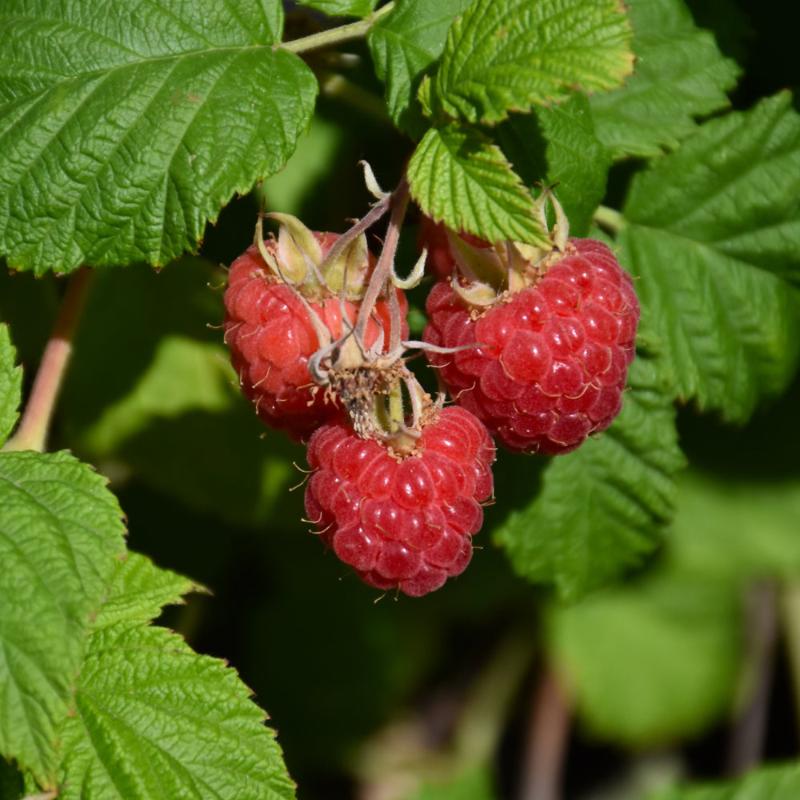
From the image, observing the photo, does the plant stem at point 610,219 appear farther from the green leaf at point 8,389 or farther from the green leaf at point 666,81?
the green leaf at point 8,389

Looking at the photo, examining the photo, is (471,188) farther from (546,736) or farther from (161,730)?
(546,736)

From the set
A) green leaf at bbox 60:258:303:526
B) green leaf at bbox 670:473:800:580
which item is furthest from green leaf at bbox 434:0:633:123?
green leaf at bbox 670:473:800:580

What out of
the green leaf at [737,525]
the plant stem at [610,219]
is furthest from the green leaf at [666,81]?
the green leaf at [737,525]

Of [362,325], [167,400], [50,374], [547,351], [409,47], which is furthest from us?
[167,400]

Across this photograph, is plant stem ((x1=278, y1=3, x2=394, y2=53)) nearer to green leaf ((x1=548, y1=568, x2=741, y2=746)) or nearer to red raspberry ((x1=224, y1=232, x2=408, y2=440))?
red raspberry ((x1=224, y1=232, x2=408, y2=440))

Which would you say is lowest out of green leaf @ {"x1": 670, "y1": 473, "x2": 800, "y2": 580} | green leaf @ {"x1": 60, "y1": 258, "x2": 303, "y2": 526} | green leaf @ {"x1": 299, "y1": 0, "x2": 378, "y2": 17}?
green leaf @ {"x1": 670, "y1": 473, "x2": 800, "y2": 580}

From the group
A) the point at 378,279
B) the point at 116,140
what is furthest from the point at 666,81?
the point at 116,140

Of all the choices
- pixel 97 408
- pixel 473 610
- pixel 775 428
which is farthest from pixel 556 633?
pixel 97 408

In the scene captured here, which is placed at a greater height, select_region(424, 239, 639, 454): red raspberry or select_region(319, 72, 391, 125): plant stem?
select_region(319, 72, 391, 125): plant stem
